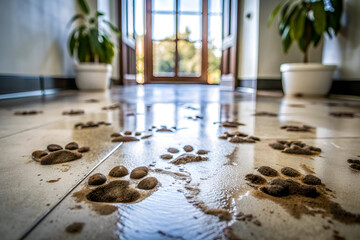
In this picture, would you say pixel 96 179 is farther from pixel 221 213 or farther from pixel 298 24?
pixel 298 24

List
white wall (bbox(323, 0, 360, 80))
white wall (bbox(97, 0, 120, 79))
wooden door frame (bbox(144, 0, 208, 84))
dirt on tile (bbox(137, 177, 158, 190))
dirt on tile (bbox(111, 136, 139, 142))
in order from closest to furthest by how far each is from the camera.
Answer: dirt on tile (bbox(137, 177, 158, 190)) → dirt on tile (bbox(111, 136, 139, 142)) → white wall (bbox(323, 0, 360, 80)) → white wall (bbox(97, 0, 120, 79)) → wooden door frame (bbox(144, 0, 208, 84))

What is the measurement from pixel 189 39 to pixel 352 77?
554 cm

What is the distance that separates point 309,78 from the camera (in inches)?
116

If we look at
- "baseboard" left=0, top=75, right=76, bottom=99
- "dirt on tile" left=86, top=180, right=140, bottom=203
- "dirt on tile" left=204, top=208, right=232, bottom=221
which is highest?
"baseboard" left=0, top=75, right=76, bottom=99

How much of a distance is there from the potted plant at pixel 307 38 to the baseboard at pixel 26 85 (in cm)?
282

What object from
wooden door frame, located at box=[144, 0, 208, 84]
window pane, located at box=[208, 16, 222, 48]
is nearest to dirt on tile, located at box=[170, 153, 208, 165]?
wooden door frame, located at box=[144, 0, 208, 84]

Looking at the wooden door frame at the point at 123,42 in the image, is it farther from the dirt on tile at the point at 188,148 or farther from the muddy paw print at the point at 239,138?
the dirt on tile at the point at 188,148

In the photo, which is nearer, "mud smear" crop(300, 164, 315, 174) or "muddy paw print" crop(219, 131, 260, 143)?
"mud smear" crop(300, 164, 315, 174)

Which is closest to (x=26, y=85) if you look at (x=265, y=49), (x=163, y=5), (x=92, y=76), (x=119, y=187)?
(x=92, y=76)

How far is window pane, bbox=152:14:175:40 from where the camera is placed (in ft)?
25.5

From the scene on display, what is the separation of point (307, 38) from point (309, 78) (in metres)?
0.44

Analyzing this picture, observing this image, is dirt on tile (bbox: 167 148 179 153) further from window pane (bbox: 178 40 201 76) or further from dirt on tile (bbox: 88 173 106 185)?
window pane (bbox: 178 40 201 76)

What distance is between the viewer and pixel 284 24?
3053 mm

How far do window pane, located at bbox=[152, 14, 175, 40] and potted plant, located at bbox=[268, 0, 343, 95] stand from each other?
16.8ft
